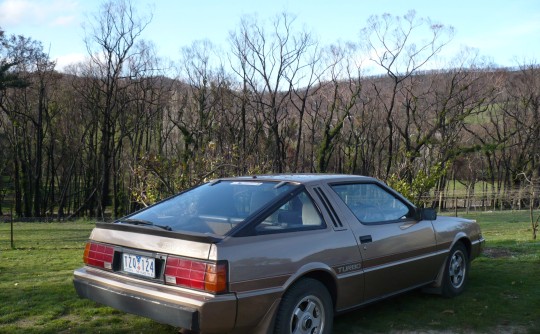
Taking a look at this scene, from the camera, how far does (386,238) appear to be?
16.5 ft

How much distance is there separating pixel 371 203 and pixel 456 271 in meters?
1.70

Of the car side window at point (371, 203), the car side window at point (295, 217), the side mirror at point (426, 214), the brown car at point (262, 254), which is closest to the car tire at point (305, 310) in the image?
the brown car at point (262, 254)

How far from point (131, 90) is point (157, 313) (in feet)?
143

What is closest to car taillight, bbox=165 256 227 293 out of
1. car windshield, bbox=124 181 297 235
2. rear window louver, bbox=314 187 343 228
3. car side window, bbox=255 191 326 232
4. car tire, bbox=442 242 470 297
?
car windshield, bbox=124 181 297 235

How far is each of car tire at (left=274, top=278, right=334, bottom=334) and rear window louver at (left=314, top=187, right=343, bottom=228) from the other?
23.2 inches

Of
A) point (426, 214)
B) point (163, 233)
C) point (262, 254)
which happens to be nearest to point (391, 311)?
point (426, 214)

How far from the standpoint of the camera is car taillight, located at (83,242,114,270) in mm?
4316

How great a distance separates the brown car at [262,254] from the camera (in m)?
3.69

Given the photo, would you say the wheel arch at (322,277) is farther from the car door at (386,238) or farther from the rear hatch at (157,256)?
the rear hatch at (157,256)

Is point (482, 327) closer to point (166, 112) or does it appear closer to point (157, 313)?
point (157, 313)

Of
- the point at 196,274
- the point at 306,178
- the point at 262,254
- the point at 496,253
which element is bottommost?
the point at 496,253

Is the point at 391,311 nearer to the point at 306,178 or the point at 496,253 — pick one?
the point at 306,178

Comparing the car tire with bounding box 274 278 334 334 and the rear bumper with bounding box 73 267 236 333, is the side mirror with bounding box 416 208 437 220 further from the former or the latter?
the rear bumper with bounding box 73 267 236 333

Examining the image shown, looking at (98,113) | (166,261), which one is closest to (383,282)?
(166,261)
